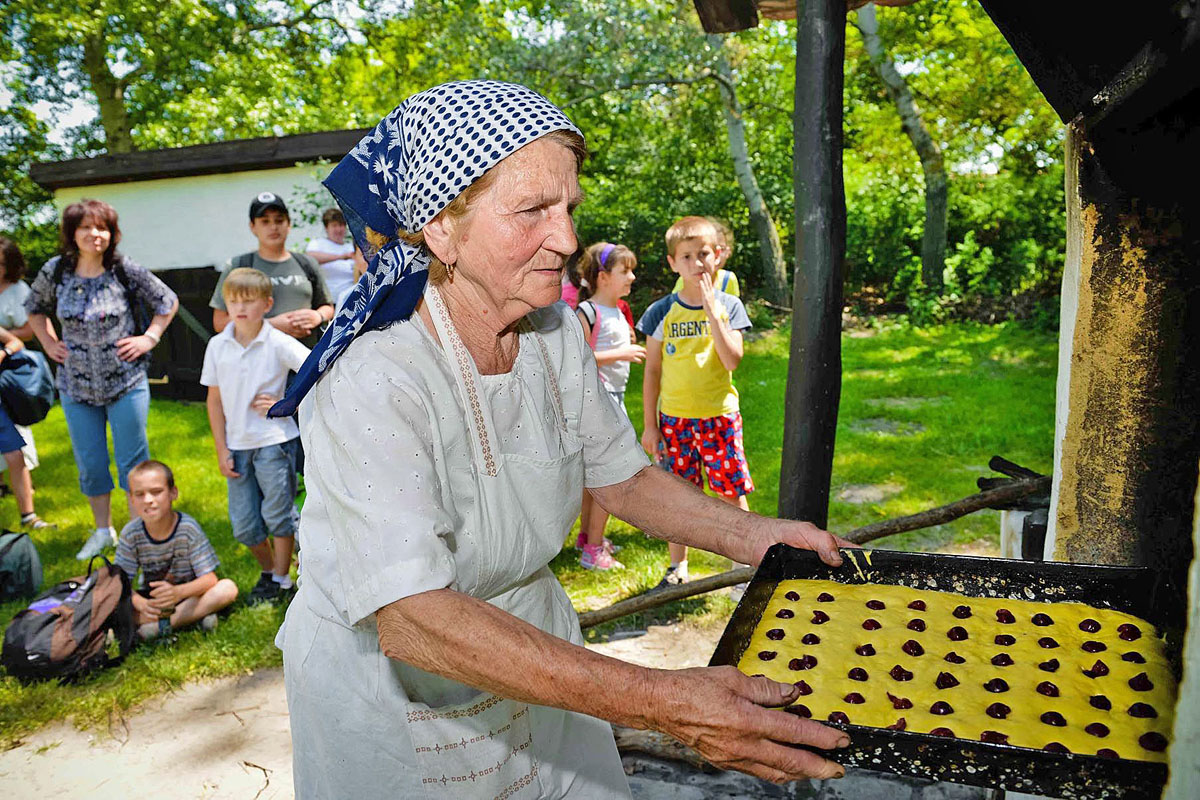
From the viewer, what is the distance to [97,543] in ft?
19.9

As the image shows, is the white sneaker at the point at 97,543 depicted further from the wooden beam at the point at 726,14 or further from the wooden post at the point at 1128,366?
the wooden post at the point at 1128,366

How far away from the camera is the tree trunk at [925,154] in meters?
13.3

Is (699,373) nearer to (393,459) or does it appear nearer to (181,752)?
(181,752)

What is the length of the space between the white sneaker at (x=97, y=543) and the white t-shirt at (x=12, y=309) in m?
1.54

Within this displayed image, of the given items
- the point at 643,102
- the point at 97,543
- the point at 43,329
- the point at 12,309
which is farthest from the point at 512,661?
the point at 643,102

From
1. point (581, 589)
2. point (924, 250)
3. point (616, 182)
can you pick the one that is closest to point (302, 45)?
point (616, 182)

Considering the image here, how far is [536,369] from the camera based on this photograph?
209cm

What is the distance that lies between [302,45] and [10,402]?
18413 mm

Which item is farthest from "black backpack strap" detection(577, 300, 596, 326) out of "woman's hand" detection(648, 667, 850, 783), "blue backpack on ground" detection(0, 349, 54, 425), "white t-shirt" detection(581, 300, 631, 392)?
"woman's hand" detection(648, 667, 850, 783)

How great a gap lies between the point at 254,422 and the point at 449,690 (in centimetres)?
359

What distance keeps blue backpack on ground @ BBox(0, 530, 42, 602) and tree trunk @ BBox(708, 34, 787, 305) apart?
35.6ft

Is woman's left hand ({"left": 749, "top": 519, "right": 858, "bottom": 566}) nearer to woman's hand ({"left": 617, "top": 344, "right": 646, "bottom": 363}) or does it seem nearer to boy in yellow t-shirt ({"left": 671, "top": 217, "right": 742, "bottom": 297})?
boy in yellow t-shirt ({"left": 671, "top": 217, "right": 742, "bottom": 297})

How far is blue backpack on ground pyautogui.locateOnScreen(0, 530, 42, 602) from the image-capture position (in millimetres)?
5289

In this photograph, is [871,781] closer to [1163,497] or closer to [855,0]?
[1163,497]
